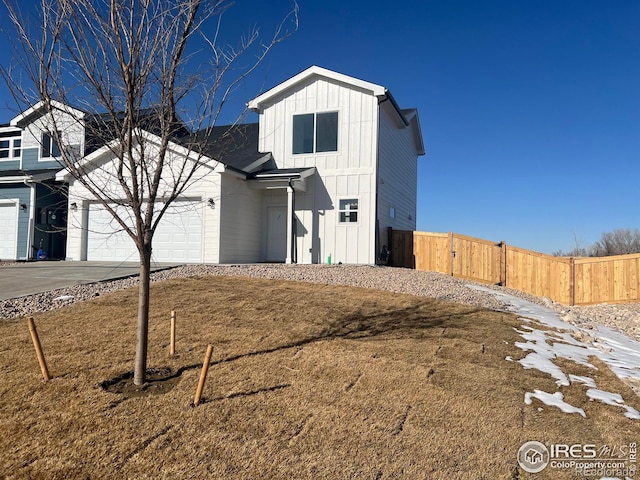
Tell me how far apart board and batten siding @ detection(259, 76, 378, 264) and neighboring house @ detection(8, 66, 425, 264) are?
1.3 inches

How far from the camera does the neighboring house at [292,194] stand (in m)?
13.4

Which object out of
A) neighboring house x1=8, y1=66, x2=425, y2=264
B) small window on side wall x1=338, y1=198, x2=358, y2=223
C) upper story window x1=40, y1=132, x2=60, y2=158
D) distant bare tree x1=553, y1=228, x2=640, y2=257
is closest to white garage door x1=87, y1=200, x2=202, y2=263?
neighboring house x1=8, y1=66, x2=425, y2=264

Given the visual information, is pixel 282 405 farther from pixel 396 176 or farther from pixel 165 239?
pixel 396 176

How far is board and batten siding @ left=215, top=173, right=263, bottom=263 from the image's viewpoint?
13.0 m

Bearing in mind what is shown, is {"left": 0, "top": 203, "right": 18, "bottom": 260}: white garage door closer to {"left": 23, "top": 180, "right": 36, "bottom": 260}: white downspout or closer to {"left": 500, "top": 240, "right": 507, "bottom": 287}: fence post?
{"left": 23, "top": 180, "right": 36, "bottom": 260}: white downspout

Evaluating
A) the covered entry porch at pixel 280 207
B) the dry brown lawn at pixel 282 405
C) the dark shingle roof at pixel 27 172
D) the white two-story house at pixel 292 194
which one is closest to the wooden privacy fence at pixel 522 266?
the white two-story house at pixel 292 194

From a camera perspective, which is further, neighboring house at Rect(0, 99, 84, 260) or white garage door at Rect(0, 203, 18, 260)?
white garage door at Rect(0, 203, 18, 260)

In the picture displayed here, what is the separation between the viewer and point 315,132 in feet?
49.0

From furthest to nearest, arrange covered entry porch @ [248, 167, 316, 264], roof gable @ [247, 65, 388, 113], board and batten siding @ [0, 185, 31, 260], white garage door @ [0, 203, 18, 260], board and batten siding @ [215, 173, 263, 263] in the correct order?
1. white garage door @ [0, 203, 18, 260]
2. board and batten siding @ [0, 185, 31, 260]
3. roof gable @ [247, 65, 388, 113]
4. covered entry porch @ [248, 167, 316, 264]
5. board and batten siding @ [215, 173, 263, 263]

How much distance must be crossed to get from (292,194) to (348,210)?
6.40ft

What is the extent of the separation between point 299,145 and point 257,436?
12848 mm

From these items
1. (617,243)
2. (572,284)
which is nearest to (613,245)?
(617,243)

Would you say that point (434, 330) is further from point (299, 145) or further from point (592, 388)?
point (299, 145)

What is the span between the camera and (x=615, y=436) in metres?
3.40
